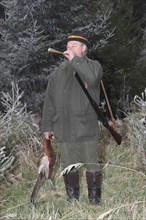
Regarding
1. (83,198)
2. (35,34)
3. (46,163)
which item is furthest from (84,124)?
(35,34)

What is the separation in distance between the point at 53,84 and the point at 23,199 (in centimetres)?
120

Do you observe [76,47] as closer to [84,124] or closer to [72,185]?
[84,124]

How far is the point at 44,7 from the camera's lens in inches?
289

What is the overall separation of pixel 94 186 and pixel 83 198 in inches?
11.1

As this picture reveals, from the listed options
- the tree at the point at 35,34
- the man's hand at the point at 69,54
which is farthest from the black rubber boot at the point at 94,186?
the tree at the point at 35,34

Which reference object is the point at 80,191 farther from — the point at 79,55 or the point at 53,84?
the point at 79,55

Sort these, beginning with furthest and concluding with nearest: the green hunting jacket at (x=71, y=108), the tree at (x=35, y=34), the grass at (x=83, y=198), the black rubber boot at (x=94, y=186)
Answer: the tree at (x=35, y=34), the black rubber boot at (x=94, y=186), the green hunting jacket at (x=71, y=108), the grass at (x=83, y=198)

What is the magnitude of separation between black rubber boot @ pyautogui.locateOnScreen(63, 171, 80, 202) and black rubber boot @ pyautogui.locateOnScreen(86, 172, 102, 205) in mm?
133

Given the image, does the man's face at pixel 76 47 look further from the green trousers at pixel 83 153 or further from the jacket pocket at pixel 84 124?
the green trousers at pixel 83 153

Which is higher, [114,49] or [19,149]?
[114,49]

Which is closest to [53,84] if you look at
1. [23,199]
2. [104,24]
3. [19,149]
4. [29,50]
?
[23,199]

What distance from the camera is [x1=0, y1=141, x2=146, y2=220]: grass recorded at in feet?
12.4

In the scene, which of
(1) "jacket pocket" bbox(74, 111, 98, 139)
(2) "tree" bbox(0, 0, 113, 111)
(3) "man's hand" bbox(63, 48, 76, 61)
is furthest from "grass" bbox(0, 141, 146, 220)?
(2) "tree" bbox(0, 0, 113, 111)

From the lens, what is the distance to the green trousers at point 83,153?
4164 mm
